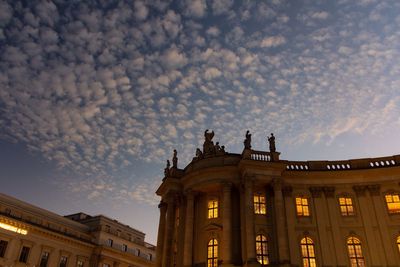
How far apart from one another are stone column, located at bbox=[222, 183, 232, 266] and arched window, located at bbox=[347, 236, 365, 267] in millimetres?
12491

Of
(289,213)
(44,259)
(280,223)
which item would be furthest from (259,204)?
(44,259)

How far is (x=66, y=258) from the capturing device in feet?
208

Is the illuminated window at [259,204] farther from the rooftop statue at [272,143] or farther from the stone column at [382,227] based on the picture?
the stone column at [382,227]

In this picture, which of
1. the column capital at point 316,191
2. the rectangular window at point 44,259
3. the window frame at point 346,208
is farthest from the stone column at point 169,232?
the rectangular window at point 44,259

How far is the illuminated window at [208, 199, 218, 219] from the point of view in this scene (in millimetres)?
42694

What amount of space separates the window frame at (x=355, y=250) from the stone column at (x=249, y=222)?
10344mm

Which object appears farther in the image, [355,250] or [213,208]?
[213,208]

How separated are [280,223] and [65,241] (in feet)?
133

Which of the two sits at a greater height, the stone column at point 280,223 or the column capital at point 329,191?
the column capital at point 329,191

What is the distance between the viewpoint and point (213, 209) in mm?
43094

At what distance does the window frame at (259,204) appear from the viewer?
41000mm

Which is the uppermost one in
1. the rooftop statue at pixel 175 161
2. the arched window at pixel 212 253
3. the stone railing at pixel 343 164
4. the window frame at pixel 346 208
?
the rooftop statue at pixel 175 161

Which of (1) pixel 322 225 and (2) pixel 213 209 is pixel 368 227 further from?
(2) pixel 213 209

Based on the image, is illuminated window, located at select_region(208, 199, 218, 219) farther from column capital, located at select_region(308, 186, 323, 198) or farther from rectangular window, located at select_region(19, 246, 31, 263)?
rectangular window, located at select_region(19, 246, 31, 263)
